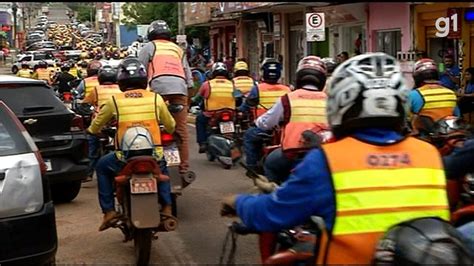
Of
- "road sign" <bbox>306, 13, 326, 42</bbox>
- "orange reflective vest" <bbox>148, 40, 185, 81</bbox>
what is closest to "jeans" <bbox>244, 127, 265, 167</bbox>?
"orange reflective vest" <bbox>148, 40, 185, 81</bbox>

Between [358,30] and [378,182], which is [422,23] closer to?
[358,30]

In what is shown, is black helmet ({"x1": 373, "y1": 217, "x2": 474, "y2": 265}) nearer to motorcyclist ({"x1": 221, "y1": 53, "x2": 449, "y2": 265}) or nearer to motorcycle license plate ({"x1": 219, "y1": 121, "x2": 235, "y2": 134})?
motorcyclist ({"x1": 221, "y1": 53, "x2": 449, "y2": 265})

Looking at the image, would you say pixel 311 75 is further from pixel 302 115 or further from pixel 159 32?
pixel 159 32

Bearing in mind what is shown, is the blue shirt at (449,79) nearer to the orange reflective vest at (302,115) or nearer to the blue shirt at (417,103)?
the blue shirt at (417,103)

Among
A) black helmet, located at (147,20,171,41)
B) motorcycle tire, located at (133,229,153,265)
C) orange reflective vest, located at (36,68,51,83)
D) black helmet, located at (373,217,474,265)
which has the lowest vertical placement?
motorcycle tire, located at (133,229,153,265)

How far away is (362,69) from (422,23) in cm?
1555

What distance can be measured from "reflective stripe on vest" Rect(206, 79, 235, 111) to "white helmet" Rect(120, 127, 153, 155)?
227 inches

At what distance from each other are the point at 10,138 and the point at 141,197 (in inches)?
45.2

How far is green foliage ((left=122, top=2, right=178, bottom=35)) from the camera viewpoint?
37.7 meters

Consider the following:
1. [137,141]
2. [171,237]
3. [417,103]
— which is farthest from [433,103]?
[137,141]

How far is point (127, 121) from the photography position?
681cm

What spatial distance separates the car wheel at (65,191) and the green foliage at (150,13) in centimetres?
2670

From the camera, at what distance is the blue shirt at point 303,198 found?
297 centimetres

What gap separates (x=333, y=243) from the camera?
9.82ft
